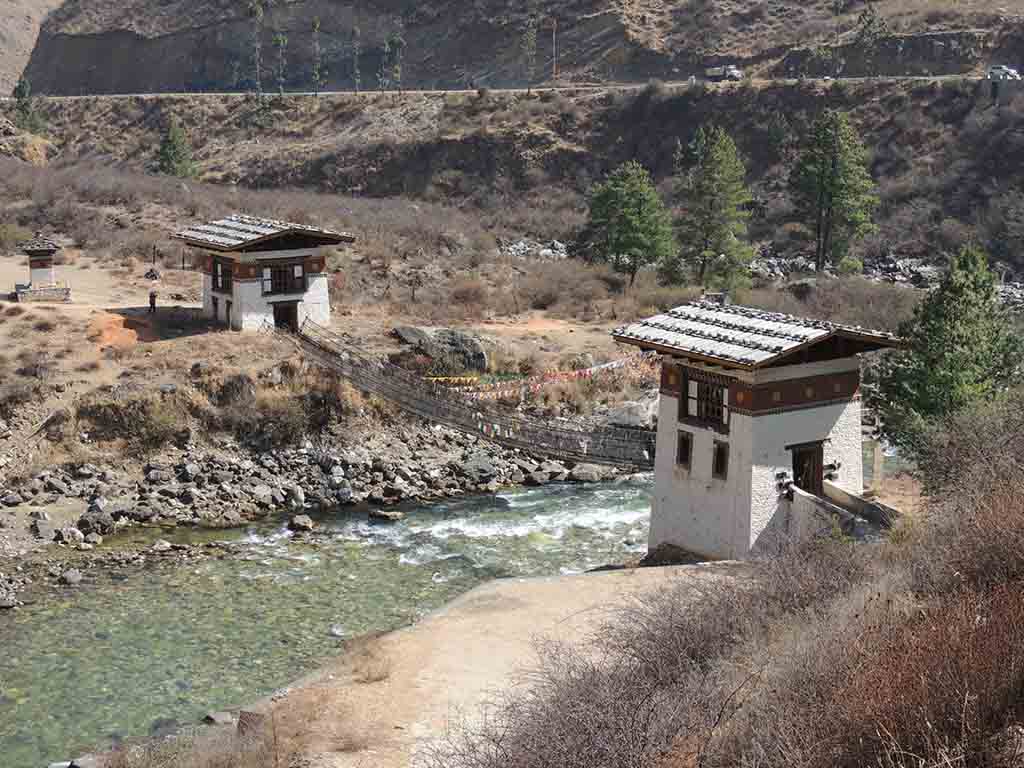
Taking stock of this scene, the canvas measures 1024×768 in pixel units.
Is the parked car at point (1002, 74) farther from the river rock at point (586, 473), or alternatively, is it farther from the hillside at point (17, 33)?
the hillside at point (17, 33)

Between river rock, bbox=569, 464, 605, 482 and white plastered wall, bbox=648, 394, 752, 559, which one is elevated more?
white plastered wall, bbox=648, 394, 752, 559

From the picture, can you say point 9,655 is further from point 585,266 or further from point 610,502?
point 585,266

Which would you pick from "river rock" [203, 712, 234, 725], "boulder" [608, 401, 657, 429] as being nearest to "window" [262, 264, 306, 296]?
"boulder" [608, 401, 657, 429]

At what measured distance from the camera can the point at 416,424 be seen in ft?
138

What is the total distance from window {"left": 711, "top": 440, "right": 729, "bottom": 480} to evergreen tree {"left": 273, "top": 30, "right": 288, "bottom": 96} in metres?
90.7

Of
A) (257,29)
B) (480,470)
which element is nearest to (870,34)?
(257,29)

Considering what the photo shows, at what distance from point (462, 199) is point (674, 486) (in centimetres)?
5814

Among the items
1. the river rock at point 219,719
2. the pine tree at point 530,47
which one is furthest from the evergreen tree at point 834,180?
the river rock at point 219,719

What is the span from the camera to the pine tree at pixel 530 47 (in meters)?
105

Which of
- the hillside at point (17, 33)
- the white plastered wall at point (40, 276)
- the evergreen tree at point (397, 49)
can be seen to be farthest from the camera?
the hillside at point (17, 33)

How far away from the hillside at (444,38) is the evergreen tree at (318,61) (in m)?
0.62

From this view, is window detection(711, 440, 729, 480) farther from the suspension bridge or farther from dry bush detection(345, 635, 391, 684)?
dry bush detection(345, 635, 391, 684)

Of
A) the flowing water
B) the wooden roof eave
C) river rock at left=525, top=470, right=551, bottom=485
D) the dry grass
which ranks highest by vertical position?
the wooden roof eave

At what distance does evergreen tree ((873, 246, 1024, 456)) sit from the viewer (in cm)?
3072
